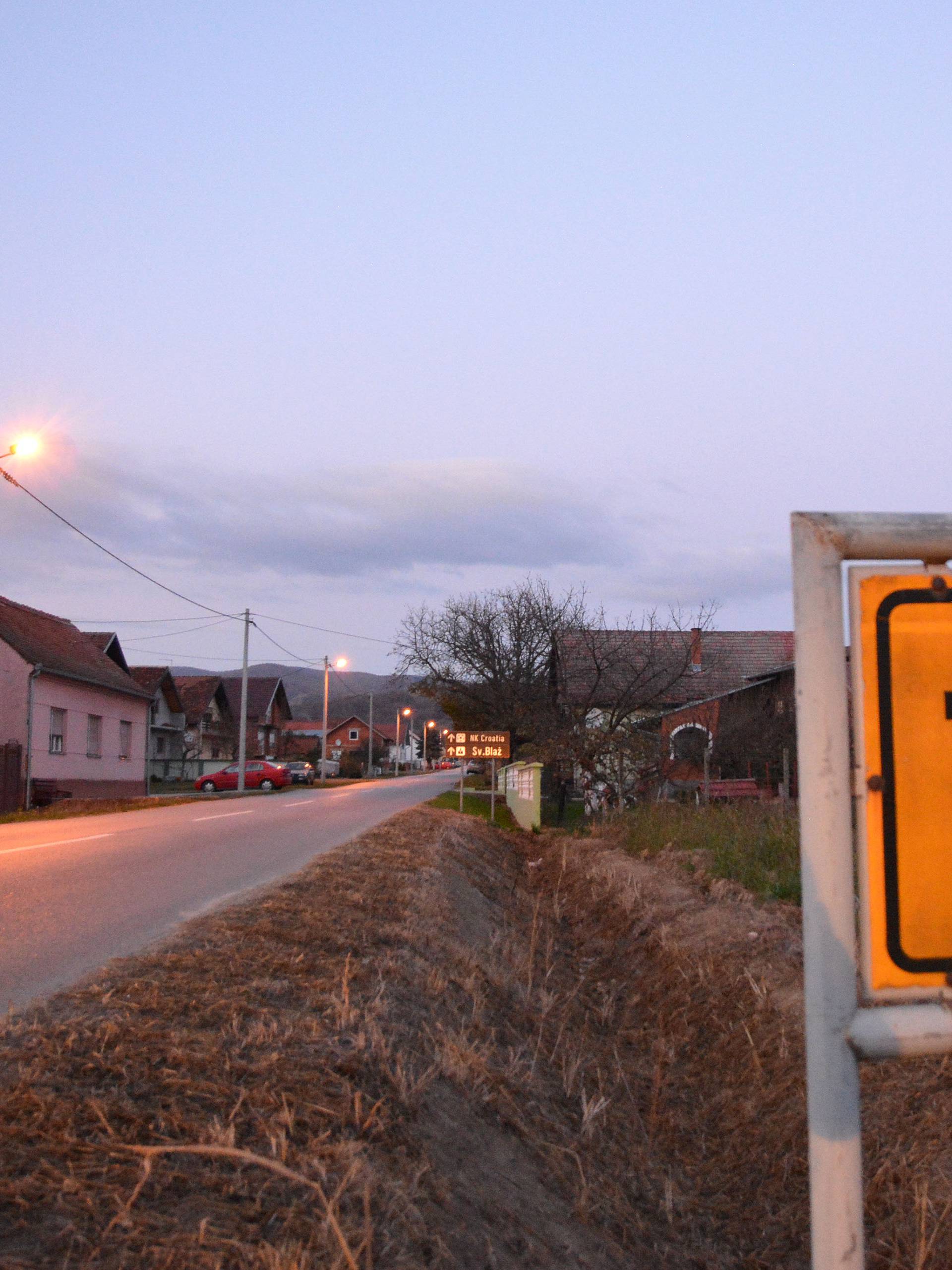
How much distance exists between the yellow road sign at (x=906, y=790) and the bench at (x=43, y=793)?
3329 centimetres

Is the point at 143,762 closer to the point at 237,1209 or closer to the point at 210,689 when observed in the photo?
the point at 210,689

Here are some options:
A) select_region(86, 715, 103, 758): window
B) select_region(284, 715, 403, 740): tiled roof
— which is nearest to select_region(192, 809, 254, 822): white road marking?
select_region(86, 715, 103, 758): window

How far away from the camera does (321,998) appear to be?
496 cm

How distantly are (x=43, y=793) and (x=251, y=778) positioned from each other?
1761cm

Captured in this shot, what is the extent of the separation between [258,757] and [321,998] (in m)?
75.1

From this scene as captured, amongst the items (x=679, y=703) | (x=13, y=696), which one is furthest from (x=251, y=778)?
(x=679, y=703)

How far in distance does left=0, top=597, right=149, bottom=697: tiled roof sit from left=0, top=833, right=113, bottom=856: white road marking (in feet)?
60.9

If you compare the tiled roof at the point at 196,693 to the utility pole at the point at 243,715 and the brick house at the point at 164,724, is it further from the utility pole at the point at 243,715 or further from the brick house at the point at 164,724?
the utility pole at the point at 243,715

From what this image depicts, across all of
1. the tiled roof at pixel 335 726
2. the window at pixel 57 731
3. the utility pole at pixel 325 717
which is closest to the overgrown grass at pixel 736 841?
the window at pixel 57 731

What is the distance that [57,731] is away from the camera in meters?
34.2

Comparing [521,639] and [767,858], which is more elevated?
[521,639]

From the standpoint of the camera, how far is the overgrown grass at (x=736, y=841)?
9.72 metres

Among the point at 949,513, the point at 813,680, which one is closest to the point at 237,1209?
the point at 813,680

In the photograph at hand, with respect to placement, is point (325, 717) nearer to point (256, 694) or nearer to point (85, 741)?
point (256, 694)
